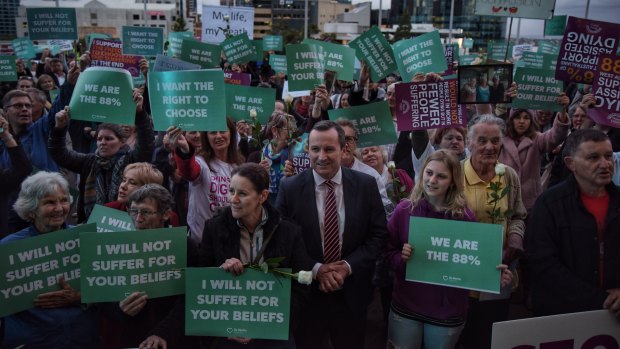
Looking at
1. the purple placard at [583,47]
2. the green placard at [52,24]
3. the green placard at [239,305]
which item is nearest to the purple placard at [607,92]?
the purple placard at [583,47]

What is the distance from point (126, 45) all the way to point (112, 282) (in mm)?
8441

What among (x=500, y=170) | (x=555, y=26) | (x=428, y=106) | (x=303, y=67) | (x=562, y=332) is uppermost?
(x=555, y=26)

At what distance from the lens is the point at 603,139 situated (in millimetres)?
3145

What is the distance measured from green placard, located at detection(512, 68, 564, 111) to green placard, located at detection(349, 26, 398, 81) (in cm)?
158

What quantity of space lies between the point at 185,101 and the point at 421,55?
141 inches

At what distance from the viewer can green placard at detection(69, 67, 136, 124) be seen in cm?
443

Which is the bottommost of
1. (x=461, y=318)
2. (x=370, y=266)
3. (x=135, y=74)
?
(x=461, y=318)

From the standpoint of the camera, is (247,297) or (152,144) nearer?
(247,297)

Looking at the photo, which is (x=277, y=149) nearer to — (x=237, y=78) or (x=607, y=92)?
(x=237, y=78)

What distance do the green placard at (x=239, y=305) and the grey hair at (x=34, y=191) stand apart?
39.1 inches

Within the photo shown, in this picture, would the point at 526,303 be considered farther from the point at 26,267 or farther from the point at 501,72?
the point at 26,267

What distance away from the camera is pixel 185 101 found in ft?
13.8

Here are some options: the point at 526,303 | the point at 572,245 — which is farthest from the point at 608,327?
the point at 526,303

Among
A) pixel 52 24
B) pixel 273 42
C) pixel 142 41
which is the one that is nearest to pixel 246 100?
pixel 142 41
